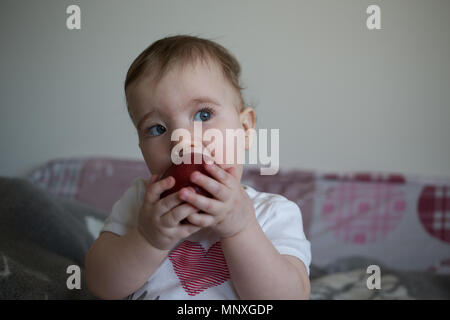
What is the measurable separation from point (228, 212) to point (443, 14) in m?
0.78

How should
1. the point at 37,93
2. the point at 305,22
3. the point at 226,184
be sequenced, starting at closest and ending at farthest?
1. the point at 226,184
2. the point at 305,22
3. the point at 37,93

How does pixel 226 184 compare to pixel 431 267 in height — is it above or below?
above

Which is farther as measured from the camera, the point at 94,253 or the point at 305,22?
the point at 305,22

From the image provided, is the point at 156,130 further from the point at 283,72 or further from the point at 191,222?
the point at 283,72

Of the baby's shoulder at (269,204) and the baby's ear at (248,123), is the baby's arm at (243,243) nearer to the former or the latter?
the baby's shoulder at (269,204)

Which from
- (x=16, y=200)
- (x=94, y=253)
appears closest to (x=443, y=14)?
(x=94, y=253)

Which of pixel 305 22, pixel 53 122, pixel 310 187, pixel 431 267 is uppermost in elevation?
pixel 305 22

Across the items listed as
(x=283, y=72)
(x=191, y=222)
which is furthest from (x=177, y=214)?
(x=283, y=72)

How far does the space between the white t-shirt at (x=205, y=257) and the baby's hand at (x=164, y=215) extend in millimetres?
104

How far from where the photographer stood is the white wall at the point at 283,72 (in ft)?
3.10

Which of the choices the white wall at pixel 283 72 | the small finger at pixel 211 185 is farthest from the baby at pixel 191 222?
the white wall at pixel 283 72

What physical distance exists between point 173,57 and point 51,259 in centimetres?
53

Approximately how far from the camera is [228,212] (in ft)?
1.49
